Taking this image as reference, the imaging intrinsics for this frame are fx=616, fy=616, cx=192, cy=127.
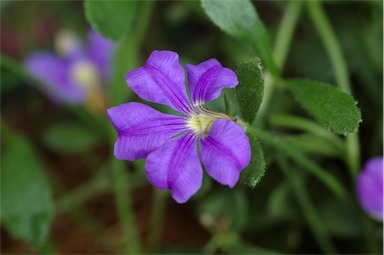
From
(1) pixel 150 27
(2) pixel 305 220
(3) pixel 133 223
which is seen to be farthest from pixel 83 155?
(2) pixel 305 220

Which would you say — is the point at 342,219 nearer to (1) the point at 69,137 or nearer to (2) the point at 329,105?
(2) the point at 329,105

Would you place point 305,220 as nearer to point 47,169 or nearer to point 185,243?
point 185,243

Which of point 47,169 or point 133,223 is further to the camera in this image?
point 47,169

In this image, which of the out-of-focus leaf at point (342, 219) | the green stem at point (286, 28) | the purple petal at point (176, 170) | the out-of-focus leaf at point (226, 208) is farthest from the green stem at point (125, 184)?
the purple petal at point (176, 170)

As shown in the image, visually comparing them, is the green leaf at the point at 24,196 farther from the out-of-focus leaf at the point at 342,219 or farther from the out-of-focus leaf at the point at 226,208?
the out-of-focus leaf at the point at 342,219

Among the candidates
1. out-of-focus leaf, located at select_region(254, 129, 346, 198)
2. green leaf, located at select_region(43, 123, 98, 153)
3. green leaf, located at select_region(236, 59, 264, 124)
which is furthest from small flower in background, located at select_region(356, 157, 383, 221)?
green leaf, located at select_region(43, 123, 98, 153)

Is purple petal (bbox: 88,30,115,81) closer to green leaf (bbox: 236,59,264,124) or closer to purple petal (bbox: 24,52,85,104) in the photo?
purple petal (bbox: 24,52,85,104)
